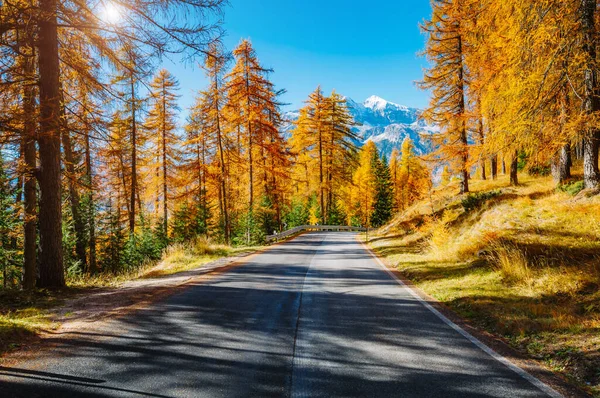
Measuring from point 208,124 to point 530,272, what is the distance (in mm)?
22049

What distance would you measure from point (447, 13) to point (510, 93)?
12.2m

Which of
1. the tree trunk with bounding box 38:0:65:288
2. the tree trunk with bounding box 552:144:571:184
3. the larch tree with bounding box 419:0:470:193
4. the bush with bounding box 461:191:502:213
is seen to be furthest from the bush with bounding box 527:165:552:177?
the tree trunk with bounding box 38:0:65:288

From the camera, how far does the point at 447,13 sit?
19.3 m

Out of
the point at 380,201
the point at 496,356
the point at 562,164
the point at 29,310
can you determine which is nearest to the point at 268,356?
the point at 496,356

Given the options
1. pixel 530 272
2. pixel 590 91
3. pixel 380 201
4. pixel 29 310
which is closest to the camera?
pixel 29 310

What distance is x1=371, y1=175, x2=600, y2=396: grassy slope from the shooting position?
4.54 meters

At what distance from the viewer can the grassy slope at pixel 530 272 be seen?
4539 millimetres

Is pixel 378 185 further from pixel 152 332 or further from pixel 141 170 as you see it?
pixel 152 332

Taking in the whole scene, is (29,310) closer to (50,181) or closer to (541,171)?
(50,181)

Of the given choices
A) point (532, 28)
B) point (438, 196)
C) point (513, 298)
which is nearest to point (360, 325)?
point (513, 298)

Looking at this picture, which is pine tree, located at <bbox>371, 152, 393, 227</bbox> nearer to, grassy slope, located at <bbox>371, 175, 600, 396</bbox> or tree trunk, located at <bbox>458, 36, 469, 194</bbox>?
tree trunk, located at <bbox>458, 36, 469, 194</bbox>

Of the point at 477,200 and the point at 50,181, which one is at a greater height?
the point at 50,181

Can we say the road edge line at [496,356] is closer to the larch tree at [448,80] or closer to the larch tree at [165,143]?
the larch tree at [448,80]

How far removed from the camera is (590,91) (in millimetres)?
9383
